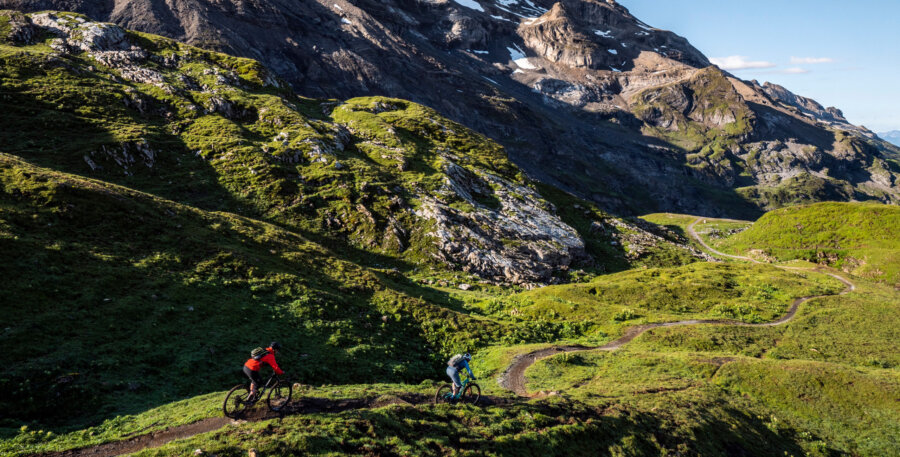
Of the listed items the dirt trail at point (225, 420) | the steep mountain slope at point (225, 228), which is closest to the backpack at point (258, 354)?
the dirt trail at point (225, 420)

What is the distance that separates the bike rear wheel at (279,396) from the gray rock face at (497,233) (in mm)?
39890

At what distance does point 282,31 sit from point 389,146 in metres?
154

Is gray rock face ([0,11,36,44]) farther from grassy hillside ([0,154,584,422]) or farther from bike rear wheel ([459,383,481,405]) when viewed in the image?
bike rear wheel ([459,383,481,405])

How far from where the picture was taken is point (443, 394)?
785 inches

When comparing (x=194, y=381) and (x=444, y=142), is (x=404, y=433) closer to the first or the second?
(x=194, y=381)

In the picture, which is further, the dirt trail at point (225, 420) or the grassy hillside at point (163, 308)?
the grassy hillside at point (163, 308)

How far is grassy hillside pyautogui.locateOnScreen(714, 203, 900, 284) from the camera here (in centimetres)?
7119

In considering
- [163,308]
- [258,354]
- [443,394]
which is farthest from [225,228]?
[443,394]

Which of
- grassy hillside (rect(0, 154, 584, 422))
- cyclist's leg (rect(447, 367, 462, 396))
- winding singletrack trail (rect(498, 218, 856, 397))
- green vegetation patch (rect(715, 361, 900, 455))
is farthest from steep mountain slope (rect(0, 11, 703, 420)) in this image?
green vegetation patch (rect(715, 361, 900, 455))

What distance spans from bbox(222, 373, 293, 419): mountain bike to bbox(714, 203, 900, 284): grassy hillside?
94406 mm

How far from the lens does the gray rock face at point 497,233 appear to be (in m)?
57.2

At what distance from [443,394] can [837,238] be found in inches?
4140

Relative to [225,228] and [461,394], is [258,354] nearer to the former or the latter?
[461,394]

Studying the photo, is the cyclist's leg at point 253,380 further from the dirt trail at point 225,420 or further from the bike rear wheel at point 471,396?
the bike rear wheel at point 471,396
